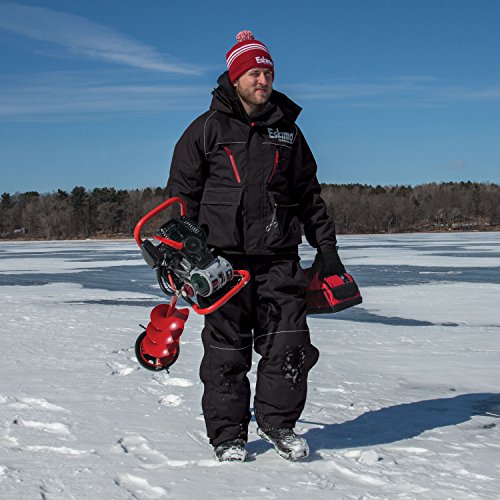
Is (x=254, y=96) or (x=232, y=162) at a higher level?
(x=254, y=96)

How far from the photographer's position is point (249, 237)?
2941 millimetres

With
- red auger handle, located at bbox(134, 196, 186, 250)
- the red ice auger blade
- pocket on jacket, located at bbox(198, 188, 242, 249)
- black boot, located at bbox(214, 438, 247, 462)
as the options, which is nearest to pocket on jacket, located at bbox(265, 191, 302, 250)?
pocket on jacket, located at bbox(198, 188, 242, 249)

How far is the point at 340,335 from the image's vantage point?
21.8 ft

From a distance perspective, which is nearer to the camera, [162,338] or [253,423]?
[162,338]

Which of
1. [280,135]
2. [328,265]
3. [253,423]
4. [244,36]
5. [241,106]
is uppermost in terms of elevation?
[244,36]

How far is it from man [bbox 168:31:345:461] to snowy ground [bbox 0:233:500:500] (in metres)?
0.25

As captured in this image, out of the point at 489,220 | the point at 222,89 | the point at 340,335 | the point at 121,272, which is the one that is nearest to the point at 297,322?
the point at 222,89

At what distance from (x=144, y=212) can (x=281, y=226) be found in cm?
9872

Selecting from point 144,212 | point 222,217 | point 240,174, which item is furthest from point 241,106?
point 144,212

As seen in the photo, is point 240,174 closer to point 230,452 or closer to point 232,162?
point 232,162

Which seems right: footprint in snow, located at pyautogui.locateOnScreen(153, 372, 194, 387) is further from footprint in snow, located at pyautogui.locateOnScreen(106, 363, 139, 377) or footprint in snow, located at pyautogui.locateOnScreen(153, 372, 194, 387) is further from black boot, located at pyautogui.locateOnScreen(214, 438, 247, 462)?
black boot, located at pyautogui.locateOnScreen(214, 438, 247, 462)

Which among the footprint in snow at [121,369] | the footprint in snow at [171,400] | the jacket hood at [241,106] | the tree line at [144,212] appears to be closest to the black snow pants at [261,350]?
the jacket hood at [241,106]

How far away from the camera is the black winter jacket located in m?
2.94

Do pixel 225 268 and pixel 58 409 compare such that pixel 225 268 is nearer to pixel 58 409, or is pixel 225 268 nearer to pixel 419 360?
pixel 58 409
